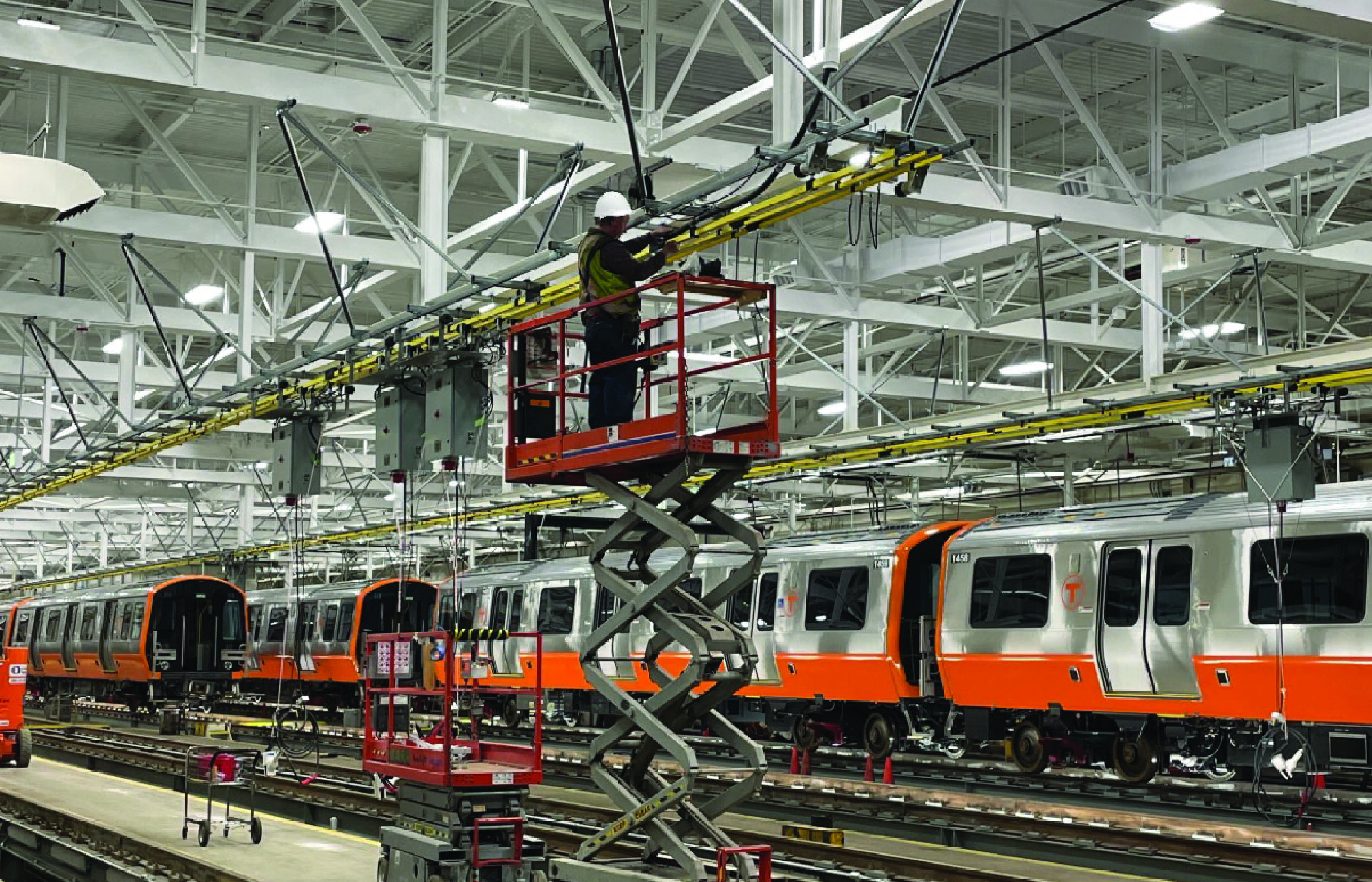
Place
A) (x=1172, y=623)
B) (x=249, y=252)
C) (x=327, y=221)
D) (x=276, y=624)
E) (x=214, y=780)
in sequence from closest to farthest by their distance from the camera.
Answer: (x=214, y=780), (x=1172, y=623), (x=249, y=252), (x=327, y=221), (x=276, y=624)

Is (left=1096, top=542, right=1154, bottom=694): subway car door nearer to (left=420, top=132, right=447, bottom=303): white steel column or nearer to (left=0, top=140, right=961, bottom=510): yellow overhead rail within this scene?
(left=0, top=140, right=961, bottom=510): yellow overhead rail

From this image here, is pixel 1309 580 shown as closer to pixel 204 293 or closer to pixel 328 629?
pixel 204 293

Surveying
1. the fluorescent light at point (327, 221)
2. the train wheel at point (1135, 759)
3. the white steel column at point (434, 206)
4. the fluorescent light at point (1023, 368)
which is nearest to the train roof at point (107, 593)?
the fluorescent light at point (327, 221)

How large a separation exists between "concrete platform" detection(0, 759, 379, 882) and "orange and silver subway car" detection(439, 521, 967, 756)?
2.94 metres

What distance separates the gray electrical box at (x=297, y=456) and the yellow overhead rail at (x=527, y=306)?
30 cm

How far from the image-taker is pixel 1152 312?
56.9 feet

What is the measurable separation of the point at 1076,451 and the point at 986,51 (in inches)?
363

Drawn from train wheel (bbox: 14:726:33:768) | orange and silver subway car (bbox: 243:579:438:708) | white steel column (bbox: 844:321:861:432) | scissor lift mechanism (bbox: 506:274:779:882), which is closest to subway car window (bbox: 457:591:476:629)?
orange and silver subway car (bbox: 243:579:438:708)

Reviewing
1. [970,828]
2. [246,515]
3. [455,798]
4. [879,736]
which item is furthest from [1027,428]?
[246,515]

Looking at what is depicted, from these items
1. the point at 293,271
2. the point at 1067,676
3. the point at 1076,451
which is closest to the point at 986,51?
the point at 1067,676

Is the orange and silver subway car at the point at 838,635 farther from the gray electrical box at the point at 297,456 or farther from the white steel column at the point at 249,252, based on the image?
the white steel column at the point at 249,252

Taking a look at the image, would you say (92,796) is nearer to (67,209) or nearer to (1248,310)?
(67,209)

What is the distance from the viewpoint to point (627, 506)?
31.2 ft

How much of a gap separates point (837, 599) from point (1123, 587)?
4.30 metres
